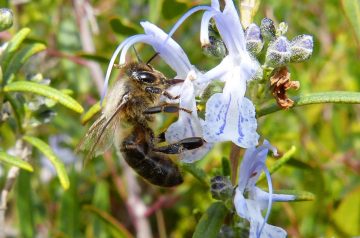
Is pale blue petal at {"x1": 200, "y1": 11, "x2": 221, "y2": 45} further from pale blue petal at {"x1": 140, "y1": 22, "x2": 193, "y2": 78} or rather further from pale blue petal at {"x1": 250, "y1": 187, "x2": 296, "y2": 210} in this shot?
pale blue petal at {"x1": 250, "y1": 187, "x2": 296, "y2": 210}

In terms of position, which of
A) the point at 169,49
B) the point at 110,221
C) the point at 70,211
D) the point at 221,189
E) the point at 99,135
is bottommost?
the point at 70,211

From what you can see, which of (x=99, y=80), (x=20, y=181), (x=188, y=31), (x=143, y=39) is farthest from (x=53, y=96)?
(x=188, y=31)

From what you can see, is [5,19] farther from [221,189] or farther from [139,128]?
[221,189]

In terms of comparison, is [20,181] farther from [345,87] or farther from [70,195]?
[345,87]

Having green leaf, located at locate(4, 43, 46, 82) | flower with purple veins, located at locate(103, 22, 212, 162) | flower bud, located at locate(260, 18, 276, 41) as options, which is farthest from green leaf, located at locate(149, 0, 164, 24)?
flower bud, located at locate(260, 18, 276, 41)

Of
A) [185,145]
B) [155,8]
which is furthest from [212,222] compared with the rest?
[155,8]

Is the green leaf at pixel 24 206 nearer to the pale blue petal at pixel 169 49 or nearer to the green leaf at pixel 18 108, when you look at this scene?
the green leaf at pixel 18 108
